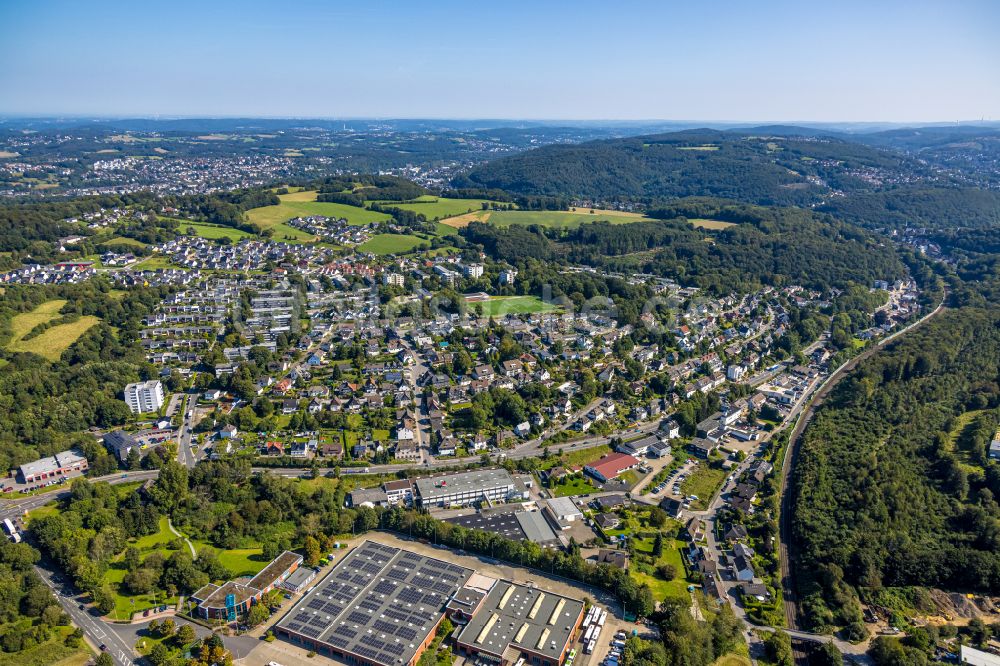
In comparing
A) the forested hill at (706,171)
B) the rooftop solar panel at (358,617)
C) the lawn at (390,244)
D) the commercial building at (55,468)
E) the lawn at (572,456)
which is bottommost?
the rooftop solar panel at (358,617)

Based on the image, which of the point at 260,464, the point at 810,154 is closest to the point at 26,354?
the point at 260,464

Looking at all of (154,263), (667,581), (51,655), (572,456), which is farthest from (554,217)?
(51,655)

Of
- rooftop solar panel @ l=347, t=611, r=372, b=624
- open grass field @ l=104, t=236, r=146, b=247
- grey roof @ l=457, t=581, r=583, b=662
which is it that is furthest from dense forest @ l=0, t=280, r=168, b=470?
grey roof @ l=457, t=581, r=583, b=662

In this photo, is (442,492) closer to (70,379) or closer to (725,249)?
(70,379)

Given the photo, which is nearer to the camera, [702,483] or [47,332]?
[702,483]

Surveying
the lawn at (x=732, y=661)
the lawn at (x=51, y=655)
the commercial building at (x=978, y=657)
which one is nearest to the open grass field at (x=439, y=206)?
the lawn at (x=51, y=655)

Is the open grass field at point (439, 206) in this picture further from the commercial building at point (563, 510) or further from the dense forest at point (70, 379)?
the commercial building at point (563, 510)

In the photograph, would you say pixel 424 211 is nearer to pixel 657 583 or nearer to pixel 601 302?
pixel 601 302
